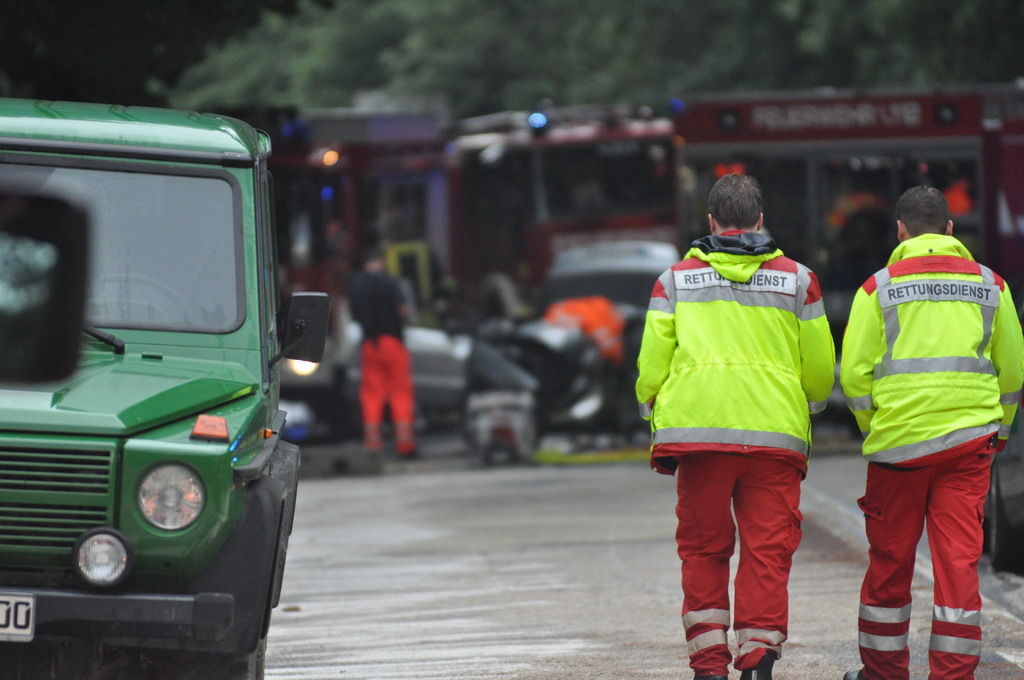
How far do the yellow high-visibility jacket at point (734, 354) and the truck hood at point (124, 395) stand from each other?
1.39 m

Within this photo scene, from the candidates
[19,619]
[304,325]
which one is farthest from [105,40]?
[19,619]

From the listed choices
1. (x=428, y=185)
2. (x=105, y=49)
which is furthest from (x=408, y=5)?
(x=105, y=49)

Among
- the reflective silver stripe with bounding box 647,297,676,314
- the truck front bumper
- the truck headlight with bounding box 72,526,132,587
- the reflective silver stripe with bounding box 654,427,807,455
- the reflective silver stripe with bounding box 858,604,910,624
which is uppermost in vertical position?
the reflective silver stripe with bounding box 647,297,676,314

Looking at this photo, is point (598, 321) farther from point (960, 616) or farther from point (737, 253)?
point (960, 616)

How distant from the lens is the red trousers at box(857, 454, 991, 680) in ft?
20.6

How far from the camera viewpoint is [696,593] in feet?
20.8

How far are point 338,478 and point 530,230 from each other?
9.66 metres

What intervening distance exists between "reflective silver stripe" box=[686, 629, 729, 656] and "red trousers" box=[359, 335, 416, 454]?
11.4 m

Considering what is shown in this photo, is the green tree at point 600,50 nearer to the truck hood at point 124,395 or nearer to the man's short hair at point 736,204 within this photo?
the man's short hair at point 736,204

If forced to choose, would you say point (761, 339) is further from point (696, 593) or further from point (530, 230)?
point (530, 230)

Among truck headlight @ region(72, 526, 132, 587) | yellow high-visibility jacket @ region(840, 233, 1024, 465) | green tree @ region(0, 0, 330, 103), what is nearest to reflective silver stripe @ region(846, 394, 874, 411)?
yellow high-visibility jacket @ region(840, 233, 1024, 465)

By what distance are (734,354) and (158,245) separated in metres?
2.00

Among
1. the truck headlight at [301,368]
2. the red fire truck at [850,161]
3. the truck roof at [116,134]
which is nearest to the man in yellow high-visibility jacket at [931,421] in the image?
the truck roof at [116,134]

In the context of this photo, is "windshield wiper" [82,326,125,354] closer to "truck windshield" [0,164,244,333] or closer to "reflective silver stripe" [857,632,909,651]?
"truck windshield" [0,164,244,333]
